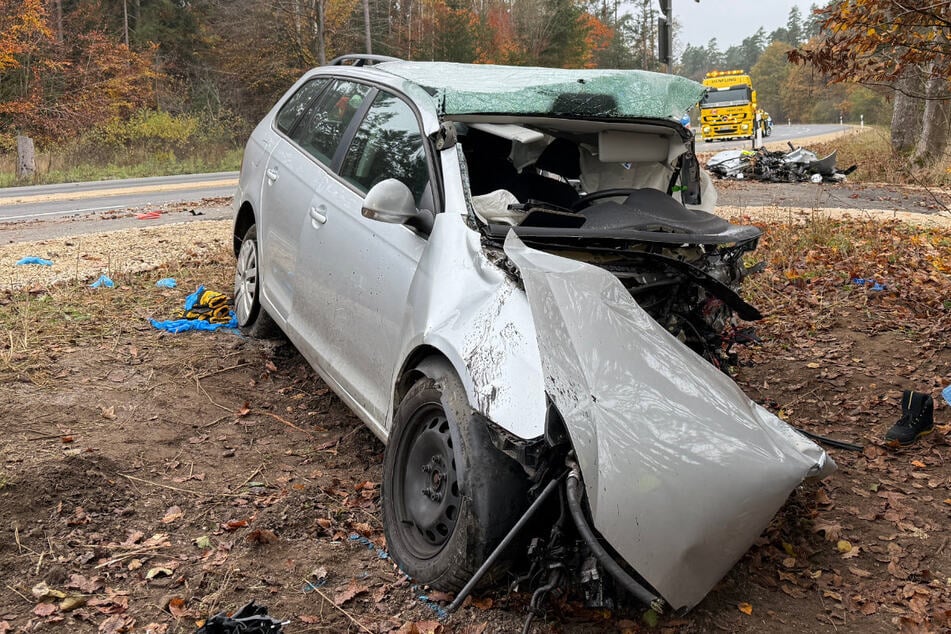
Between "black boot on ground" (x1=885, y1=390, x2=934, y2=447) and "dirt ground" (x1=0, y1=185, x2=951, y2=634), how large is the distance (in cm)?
9

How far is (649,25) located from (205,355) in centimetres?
7255

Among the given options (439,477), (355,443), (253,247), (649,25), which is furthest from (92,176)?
(649,25)

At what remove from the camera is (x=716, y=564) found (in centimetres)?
280

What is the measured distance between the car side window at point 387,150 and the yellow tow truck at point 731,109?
33143 mm

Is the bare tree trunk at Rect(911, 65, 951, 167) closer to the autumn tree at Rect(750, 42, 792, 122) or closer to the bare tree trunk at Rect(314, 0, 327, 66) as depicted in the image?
the bare tree trunk at Rect(314, 0, 327, 66)

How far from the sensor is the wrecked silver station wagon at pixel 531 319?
2732mm

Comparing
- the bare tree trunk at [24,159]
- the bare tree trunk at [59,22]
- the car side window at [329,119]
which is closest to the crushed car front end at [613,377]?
the car side window at [329,119]

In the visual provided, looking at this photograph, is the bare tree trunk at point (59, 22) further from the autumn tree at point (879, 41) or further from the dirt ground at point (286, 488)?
the autumn tree at point (879, 41)

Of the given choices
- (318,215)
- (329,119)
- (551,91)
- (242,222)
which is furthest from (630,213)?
(242,222)

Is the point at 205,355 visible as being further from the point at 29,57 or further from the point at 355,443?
the point at 29,57

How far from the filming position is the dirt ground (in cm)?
310

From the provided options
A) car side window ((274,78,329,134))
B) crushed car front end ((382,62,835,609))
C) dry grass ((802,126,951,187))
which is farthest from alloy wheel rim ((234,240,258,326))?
dry grass ((802,126,951,187))

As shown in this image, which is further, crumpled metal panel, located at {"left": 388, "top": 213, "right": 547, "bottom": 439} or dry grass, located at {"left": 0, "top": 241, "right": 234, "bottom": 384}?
dry grass, located at {"left": 0, "top": 241, "right": 234, "bottom": 384}

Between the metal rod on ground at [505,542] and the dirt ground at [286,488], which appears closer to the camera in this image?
the metal rod on ground at [505,542]
